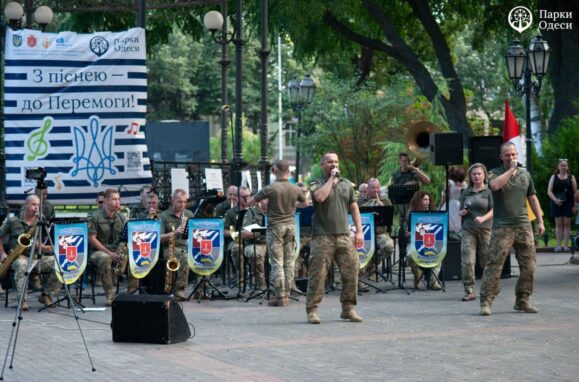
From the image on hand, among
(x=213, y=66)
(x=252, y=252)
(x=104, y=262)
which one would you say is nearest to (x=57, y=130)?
(x=104, y=262)

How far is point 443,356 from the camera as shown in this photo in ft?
39.1

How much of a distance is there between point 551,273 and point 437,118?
1298cm

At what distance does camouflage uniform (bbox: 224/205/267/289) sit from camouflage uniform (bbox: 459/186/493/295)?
3080mm

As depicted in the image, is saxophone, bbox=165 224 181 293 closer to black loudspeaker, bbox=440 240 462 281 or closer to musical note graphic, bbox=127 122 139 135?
musical note graphic, bbox=127 122 139 135

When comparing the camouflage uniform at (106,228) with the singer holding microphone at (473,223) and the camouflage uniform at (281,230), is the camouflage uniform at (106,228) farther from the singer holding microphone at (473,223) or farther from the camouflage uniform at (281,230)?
the singer holding microphone at (473,223)

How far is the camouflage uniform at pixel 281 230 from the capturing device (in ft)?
53.9

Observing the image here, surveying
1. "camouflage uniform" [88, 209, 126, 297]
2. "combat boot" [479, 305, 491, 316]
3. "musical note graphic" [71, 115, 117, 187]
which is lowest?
"combat boot" [479, 305, 491, 316]

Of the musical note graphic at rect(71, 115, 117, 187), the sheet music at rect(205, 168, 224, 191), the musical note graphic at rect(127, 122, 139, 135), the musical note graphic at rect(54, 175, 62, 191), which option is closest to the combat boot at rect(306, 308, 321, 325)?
the musical note graphic at rect(71, 115, 117, 187)

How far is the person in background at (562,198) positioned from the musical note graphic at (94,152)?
11.6 meters

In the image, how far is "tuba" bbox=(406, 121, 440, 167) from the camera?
2430cm

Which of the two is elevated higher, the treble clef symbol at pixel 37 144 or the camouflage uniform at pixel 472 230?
the treble clef symbol at pixel 37 144

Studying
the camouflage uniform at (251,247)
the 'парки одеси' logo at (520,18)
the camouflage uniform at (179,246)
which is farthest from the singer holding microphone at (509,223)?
the 'парки одеси' logo at (520,18)

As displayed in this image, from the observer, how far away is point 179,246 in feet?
59.0

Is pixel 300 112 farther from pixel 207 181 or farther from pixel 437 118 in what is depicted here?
pixel 207 181
